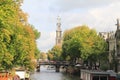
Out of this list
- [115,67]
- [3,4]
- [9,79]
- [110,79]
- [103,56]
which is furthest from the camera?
[103,56]

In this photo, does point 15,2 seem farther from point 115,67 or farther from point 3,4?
point 115,67

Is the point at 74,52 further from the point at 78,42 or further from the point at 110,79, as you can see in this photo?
the point at 110,79

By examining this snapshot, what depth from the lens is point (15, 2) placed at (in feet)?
187

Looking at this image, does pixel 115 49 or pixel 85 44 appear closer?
pixel 115 49

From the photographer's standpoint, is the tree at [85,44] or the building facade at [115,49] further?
the tree at [85,44]

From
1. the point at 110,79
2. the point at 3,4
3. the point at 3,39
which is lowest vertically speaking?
the point at 110,79

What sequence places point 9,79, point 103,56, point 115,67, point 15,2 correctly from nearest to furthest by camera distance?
point 9,79 < point 15,2 < point 115,67 < point 103,56

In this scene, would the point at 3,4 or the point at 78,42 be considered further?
the point at 78,42

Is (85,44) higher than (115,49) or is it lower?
higher

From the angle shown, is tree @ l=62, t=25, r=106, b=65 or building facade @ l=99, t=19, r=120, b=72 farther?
tree @ l=62, t=25, r=106, b=65

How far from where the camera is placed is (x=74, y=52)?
135 m

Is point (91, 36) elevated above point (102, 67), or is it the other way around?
point (91, 36)

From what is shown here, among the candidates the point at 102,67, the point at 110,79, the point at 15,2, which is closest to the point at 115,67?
the point at 102,67

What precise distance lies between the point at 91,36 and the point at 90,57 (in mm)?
10729
